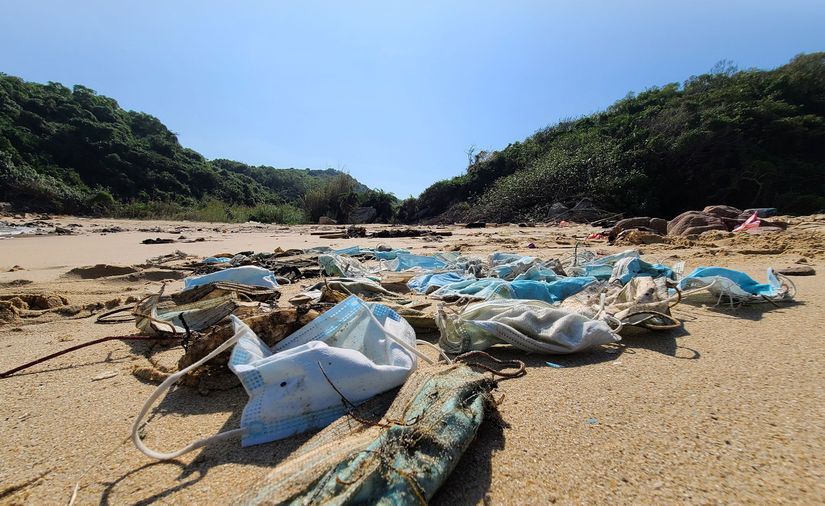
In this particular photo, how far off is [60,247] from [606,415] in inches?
353

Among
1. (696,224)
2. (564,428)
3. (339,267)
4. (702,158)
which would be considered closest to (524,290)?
(564,428)

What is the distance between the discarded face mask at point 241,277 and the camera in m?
3.08

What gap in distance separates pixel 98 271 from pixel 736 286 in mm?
5911

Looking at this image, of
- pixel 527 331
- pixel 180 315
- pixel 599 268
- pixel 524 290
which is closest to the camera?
pixel 527 331

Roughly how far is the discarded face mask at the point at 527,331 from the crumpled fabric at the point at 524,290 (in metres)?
0.80

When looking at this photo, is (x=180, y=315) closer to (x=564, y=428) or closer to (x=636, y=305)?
(x=564, y=428)

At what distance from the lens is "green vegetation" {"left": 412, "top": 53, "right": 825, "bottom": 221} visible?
1566 centimetres

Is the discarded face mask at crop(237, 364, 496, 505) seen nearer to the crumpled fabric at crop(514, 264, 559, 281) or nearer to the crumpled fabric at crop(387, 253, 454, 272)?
the crumpled fabric at crop(514, 264, 559, 281)

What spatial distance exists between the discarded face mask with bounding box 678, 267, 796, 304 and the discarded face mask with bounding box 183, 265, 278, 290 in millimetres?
3267

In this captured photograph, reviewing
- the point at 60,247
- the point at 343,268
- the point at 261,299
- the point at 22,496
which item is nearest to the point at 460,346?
the point at 22,496

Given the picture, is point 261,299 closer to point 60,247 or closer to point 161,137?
point 60,247

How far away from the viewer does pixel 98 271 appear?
4141 mm

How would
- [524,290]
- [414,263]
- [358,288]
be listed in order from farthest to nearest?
[414,263]
[358,288]
[524,290]

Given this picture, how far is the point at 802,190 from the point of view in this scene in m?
15.5
